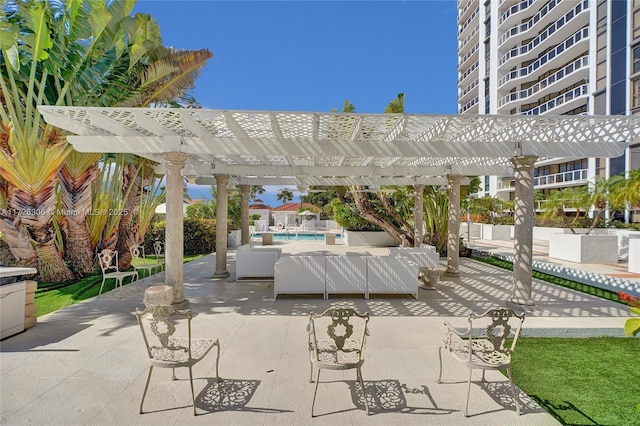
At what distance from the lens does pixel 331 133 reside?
6.89 m

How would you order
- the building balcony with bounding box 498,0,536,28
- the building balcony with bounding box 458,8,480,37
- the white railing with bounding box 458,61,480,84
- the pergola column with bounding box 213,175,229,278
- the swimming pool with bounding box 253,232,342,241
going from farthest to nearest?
the white railing with bounding box 458,61,480,84, the building balcony with bounding box 458,8,480,37, the building balcony with bounding box 498,0,536,28, the swimming pool with bounding box 253,232,342,241, the pergola column with bounding box 213,175,229,278

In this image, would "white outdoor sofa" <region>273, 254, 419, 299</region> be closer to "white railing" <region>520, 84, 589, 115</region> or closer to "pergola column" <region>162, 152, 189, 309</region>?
"pergola column" <region>162, 152, 189, 309</region>

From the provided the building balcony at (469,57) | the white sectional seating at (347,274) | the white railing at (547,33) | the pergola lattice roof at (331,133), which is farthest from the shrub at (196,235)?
the building balcony at (469,57)

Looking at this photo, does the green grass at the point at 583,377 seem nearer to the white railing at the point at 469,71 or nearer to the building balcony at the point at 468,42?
the white railing at the point at 469,71

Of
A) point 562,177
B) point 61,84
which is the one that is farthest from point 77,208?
point 562,177

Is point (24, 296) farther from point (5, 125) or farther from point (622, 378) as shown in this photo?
point (622, 378)

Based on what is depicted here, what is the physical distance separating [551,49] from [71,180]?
40010mm

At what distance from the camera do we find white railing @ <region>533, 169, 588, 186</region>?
26298 mm

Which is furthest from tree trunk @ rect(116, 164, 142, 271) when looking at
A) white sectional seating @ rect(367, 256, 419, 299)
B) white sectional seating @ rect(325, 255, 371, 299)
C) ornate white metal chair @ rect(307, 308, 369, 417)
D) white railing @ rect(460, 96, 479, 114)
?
white railing @ rect(460, 96, 479, 114)

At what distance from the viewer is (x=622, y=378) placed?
400 cm

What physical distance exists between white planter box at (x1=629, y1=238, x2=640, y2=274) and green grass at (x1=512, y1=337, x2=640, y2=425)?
8162mm

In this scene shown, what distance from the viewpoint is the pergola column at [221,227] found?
10117 millimetres

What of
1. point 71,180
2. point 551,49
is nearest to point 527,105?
point 551,49

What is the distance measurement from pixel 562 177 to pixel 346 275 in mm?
30854
